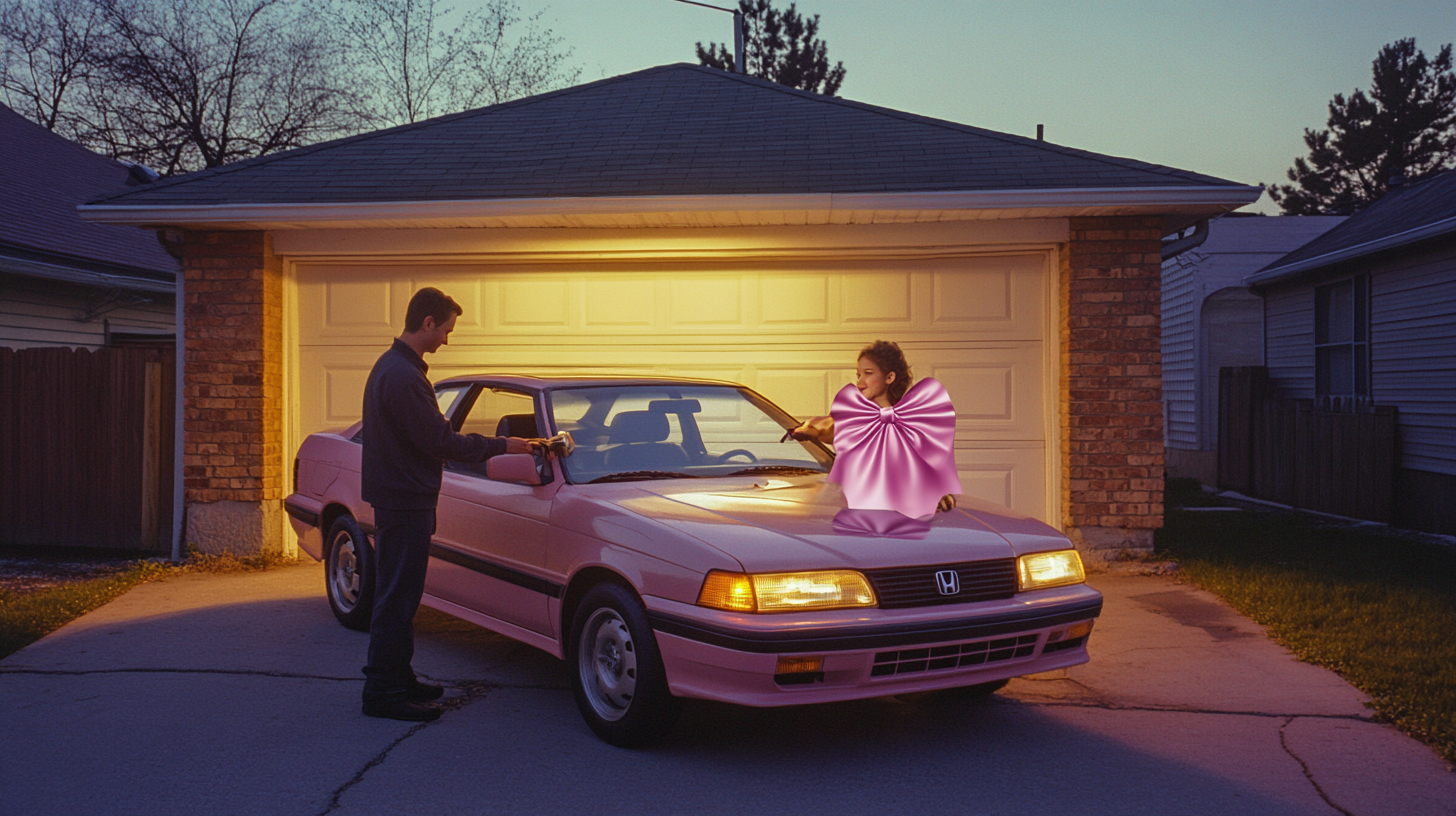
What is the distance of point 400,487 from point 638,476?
3.26ft

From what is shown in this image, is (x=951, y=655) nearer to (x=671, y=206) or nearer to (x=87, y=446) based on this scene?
(x=671, y=206)

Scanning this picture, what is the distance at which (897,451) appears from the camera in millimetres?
4742

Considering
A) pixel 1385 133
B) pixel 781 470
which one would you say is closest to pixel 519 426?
pixel 781 470

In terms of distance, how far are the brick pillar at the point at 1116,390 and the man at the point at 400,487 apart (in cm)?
487

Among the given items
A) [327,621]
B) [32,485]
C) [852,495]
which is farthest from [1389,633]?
[32,485]

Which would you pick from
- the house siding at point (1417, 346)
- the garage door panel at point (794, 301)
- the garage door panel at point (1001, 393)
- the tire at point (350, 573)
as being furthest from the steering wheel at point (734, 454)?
the house siding at point (1417, 346)

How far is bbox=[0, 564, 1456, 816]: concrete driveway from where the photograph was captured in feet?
12.4

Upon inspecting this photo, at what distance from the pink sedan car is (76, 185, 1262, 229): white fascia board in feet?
8.99

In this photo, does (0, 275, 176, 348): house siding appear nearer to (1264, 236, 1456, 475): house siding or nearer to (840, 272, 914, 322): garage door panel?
(840, 272, 914, 322): garage door panel

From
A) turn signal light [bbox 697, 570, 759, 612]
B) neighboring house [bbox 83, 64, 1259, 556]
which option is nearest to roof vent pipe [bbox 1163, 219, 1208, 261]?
neighboring house [bbox 83, 64, 1259, 556]

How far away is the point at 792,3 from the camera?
35.8 m

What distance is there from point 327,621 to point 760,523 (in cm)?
360

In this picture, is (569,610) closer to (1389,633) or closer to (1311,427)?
(1389,633)

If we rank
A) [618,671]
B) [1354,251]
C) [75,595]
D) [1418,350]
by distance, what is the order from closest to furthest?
[618,671], [75,595], [1418,350], [1354,251]
